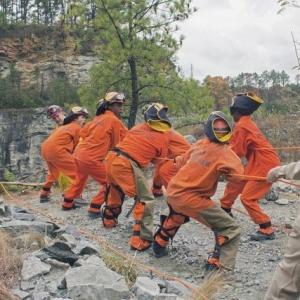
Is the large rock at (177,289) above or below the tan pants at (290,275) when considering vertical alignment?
below

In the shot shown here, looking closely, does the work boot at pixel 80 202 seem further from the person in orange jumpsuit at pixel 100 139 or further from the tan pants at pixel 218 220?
the tan pants at pixel 218 220

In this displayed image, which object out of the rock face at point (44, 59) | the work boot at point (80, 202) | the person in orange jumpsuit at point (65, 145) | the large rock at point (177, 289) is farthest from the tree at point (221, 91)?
the large rock at point (177, 289)

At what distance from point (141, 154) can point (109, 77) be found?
26.5 feet

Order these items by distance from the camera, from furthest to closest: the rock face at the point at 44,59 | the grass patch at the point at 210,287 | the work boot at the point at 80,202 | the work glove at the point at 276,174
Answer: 1. the rock face at the point at 44,59
2. the work boot at the point at 80,202
3. the grass patch at the point at 210,287
4. the work glove at the point at 276,174

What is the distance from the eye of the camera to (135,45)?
14.1 m

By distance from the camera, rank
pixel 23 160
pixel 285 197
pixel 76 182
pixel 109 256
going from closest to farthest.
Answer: pixel 109 256 → pixel 76 182 → pixel 285 197 → pixel 23 160

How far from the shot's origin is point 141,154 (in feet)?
22.3

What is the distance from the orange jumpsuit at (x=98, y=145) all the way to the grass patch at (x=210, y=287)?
3.30 meters

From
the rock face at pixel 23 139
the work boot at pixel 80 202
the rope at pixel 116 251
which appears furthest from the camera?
the rock face at pixel 23 139

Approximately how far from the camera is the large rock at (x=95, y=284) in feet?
13.0

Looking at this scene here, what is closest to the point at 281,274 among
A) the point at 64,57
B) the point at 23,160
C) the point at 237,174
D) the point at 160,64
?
the point at 237,174

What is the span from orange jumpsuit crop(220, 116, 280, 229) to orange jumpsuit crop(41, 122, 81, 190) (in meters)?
3.51

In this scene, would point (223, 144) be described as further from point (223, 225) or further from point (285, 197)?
point (285, 197)

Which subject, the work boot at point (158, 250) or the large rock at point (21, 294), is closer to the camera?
the large rock at point (21, 294)
